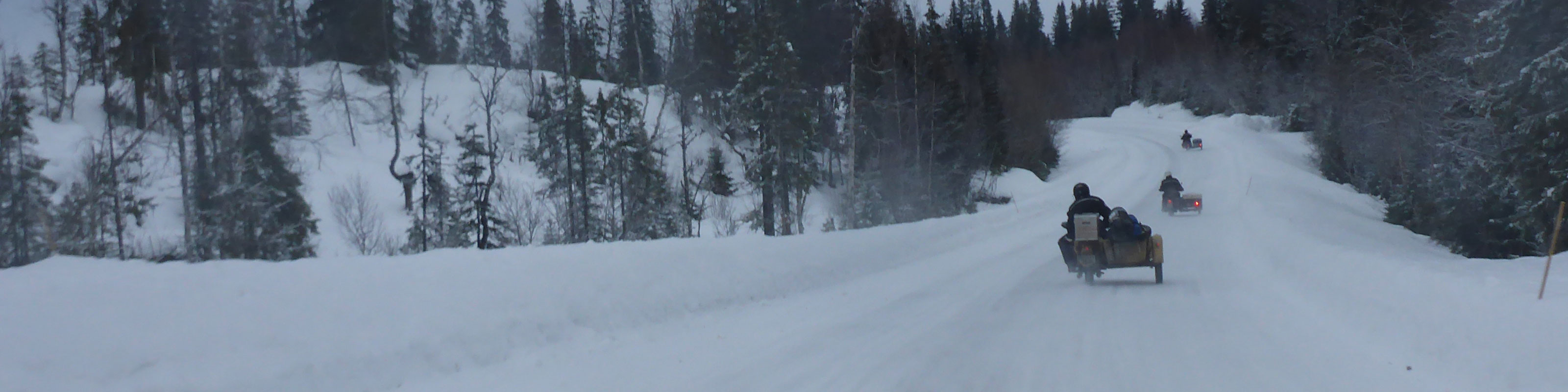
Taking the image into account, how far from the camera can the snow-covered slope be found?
18.7 feet

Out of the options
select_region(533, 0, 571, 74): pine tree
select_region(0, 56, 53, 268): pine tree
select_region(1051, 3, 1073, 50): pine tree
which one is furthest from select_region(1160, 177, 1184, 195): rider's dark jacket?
select_region(1051, 3, 1073, 50): pine tree

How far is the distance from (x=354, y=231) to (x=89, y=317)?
29.9 m

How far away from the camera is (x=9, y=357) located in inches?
197

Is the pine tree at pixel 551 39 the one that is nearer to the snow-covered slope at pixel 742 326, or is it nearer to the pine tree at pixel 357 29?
the pine tree at pixel 357 29

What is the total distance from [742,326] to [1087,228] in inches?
218

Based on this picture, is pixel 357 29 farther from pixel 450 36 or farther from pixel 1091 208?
pixel 1091 208

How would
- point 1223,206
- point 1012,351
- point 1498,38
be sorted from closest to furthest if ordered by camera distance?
point 1012,351
point 1498,38
point 1223,206

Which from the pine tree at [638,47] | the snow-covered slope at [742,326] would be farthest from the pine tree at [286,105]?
the snow-covered slope at [742,326]

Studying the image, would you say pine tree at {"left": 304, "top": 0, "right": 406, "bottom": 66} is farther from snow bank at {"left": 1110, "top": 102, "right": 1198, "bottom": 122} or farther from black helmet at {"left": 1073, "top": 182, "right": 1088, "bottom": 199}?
snow bank at {"left": 1110, "top": 102, "right": 1198, "bottom": 122}

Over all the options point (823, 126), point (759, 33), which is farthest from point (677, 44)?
point (823, 126)

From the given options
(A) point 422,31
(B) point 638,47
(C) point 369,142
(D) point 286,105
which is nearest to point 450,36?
(A) point 422,31

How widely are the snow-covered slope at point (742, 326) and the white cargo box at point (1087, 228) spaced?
25.3 inches

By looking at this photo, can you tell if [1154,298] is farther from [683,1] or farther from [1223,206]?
[683,1]

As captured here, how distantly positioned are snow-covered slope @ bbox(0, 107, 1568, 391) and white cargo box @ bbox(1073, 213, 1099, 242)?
0.64 metres
